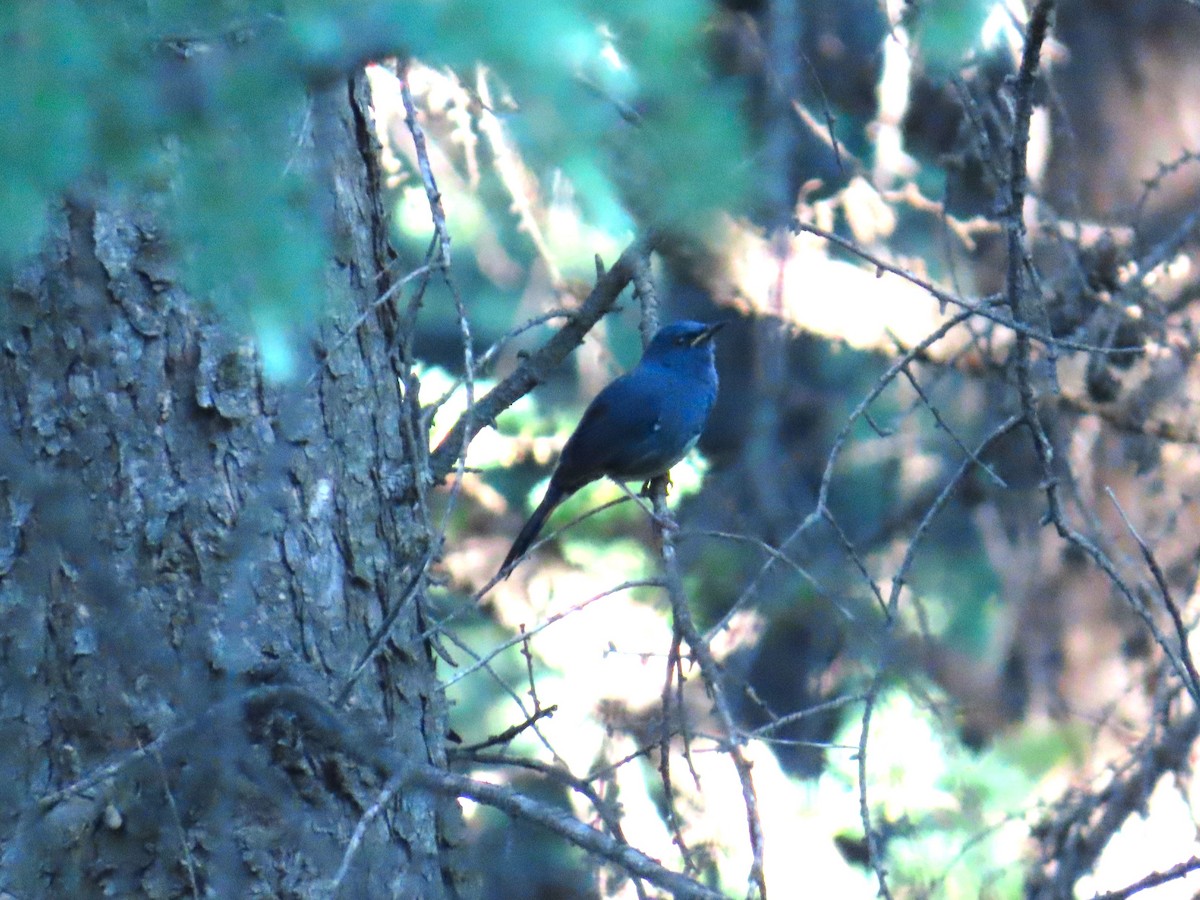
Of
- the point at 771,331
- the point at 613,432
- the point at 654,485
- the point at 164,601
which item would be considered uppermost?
the point at 771,331

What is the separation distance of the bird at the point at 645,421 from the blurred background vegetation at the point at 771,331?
20 cm

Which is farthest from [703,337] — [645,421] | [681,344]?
[645,421]

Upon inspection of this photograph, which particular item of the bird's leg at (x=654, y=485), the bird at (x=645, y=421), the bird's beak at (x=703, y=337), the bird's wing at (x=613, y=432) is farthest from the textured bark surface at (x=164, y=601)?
the bird's beak at (x=703, y=337)

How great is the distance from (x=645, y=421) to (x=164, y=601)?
319 centimetres

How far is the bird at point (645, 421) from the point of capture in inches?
215

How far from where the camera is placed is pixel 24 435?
8.79ft

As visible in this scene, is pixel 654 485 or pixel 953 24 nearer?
pixel 953 24

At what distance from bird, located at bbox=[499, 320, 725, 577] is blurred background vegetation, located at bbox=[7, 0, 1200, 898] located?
20 centimetres

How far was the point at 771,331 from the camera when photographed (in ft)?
19.1

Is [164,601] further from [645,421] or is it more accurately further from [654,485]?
[645,421]

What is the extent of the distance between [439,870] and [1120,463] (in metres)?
4.57

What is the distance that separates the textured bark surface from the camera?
8.51 feet

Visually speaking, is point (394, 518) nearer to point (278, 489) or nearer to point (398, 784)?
point (278, 489)

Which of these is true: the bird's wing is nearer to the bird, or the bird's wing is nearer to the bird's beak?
the bird
